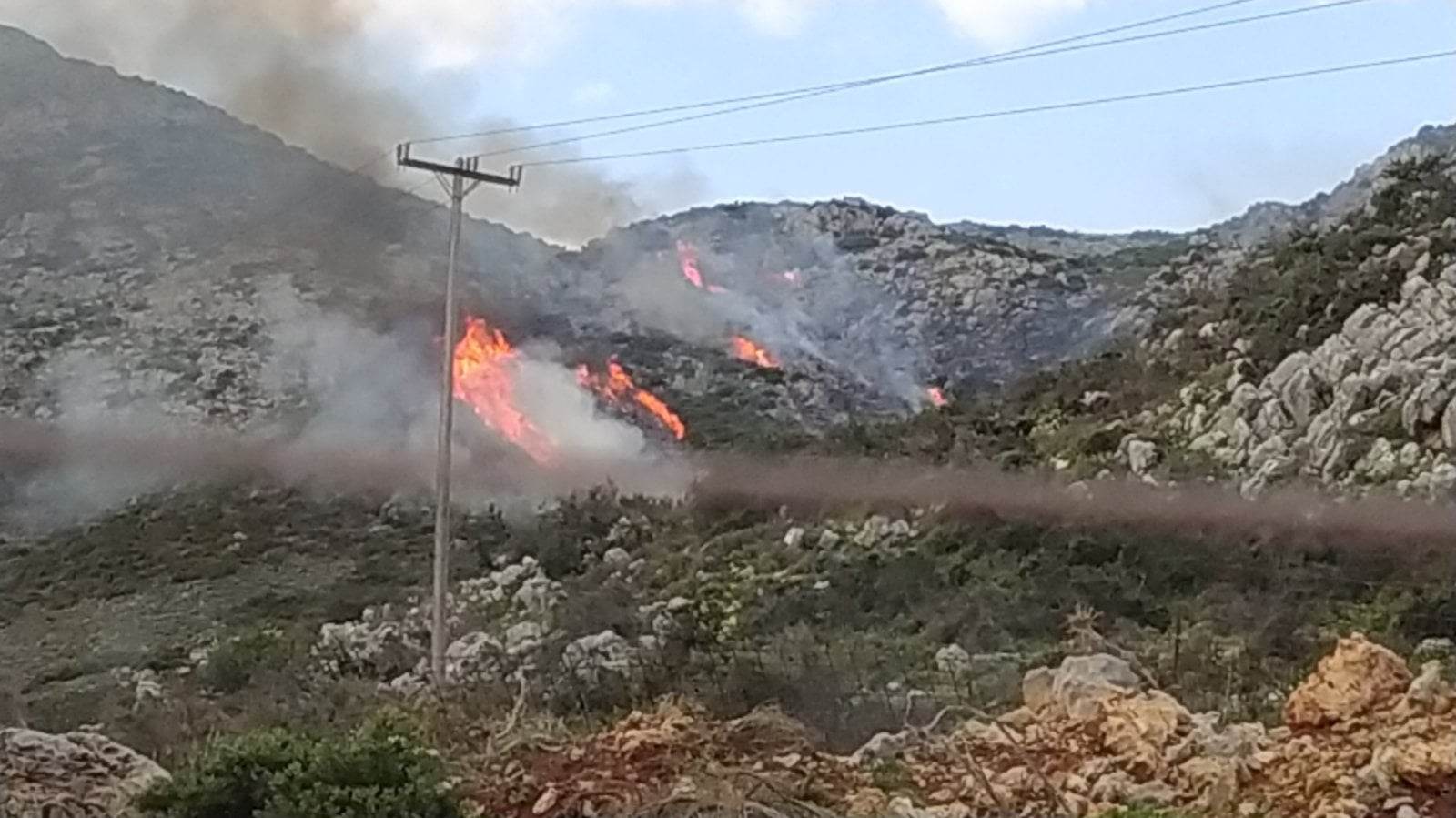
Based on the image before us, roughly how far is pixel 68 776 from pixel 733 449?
14.6ft

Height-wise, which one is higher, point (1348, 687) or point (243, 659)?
point (1348, 687)

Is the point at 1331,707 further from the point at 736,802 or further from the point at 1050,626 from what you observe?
the point at 736,802

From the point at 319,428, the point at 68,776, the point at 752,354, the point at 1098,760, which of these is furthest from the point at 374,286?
the point at 1098,760

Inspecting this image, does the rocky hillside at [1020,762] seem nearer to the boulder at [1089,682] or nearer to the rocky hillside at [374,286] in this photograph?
the boulder at [1089,682]

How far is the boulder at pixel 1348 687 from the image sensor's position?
24.7ft

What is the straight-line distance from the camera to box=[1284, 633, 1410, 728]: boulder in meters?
7.52

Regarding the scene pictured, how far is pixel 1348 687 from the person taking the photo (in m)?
7.55

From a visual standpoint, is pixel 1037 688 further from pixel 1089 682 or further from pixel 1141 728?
pixel 1141 728

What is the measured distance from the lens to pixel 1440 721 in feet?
24.3

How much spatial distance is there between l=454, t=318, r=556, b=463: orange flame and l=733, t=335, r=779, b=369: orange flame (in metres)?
1.62

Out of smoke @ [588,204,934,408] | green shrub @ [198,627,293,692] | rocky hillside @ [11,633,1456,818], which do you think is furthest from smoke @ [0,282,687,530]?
rocky hillside @ [11,633,1456,818]

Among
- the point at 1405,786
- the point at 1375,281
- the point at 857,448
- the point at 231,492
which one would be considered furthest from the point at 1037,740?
the point at 231,492

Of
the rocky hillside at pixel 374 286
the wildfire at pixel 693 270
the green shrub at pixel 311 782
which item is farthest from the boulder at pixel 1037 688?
the wildfire at pixel 693 270

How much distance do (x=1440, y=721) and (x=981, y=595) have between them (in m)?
2.13
